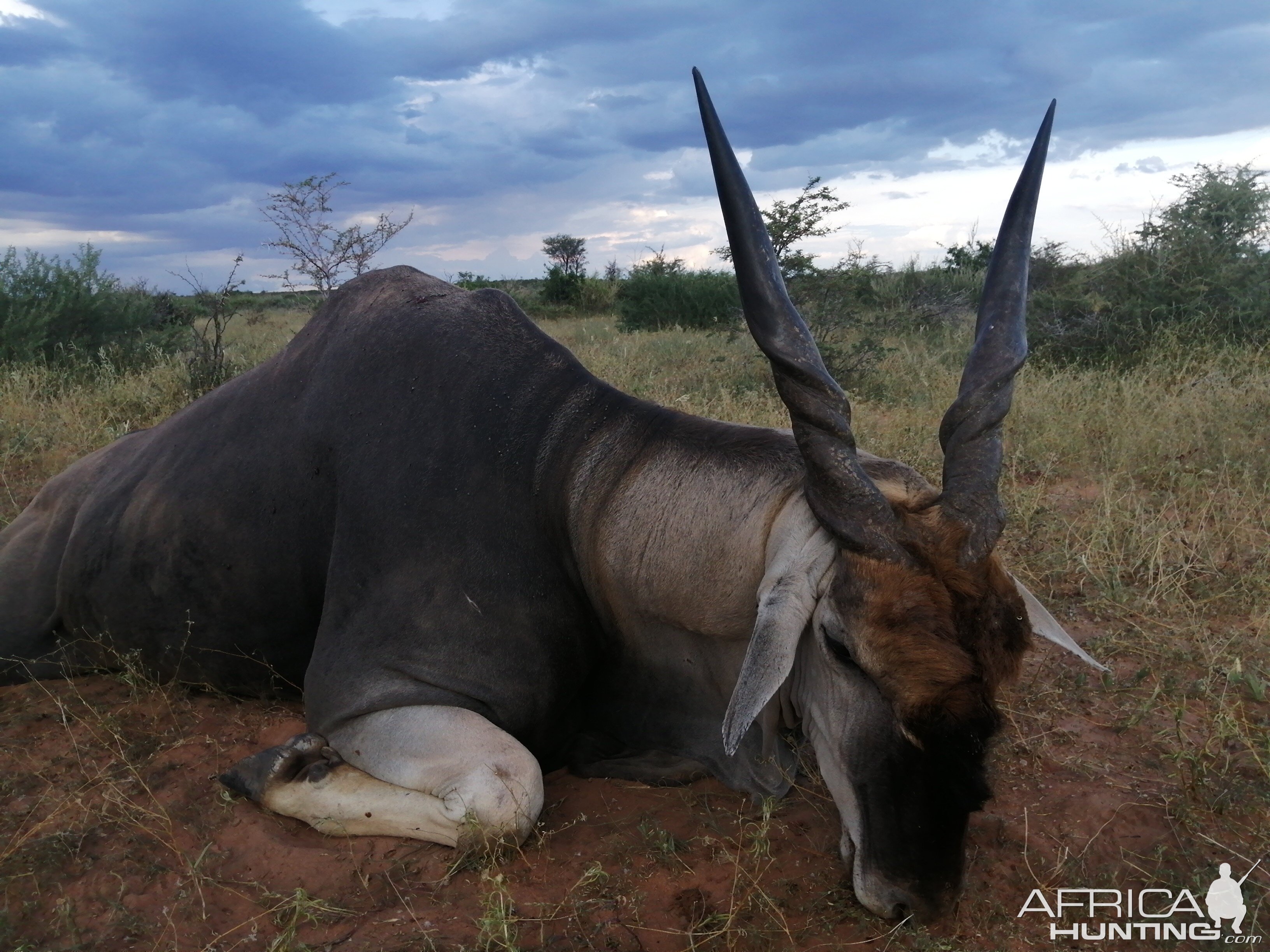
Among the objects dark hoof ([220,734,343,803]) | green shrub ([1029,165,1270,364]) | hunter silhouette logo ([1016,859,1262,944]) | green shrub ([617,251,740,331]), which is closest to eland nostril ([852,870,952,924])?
hunter silhouette logo ([1016,859,1262,944])

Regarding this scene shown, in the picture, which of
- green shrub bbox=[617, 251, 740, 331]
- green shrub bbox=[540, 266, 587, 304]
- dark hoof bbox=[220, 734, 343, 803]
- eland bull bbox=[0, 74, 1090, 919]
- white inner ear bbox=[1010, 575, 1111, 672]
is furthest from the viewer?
green shrub bbox=[540, 266, 587, 304]

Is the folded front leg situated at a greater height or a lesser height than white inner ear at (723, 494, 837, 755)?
lesser

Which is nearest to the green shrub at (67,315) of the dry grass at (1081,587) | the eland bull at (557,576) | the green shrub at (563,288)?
the dry grass at (1081,587)

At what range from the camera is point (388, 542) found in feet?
11.2

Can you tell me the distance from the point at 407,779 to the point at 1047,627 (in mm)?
1988

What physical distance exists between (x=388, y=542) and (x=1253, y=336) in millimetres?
9575

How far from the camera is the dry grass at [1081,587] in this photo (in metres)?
3.00

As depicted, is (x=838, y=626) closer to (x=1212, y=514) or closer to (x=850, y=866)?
(x=850, y=866)

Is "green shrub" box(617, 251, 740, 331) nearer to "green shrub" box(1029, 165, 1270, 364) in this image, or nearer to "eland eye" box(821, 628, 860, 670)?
"green shrub" box(1029, 165, 1270, 364)

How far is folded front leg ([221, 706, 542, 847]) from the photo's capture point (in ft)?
10.0

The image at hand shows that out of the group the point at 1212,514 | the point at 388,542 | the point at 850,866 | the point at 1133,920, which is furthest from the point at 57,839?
the point at 1212,514

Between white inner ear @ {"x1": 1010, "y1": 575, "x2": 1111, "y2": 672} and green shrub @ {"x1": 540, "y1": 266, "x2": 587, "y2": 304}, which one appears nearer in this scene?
white inner ear @ {"x1": 1010, "y1": 575, "x2": 1111, "y2": 672}

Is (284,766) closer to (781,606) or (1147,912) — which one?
(781,606)

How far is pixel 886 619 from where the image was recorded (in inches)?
104
